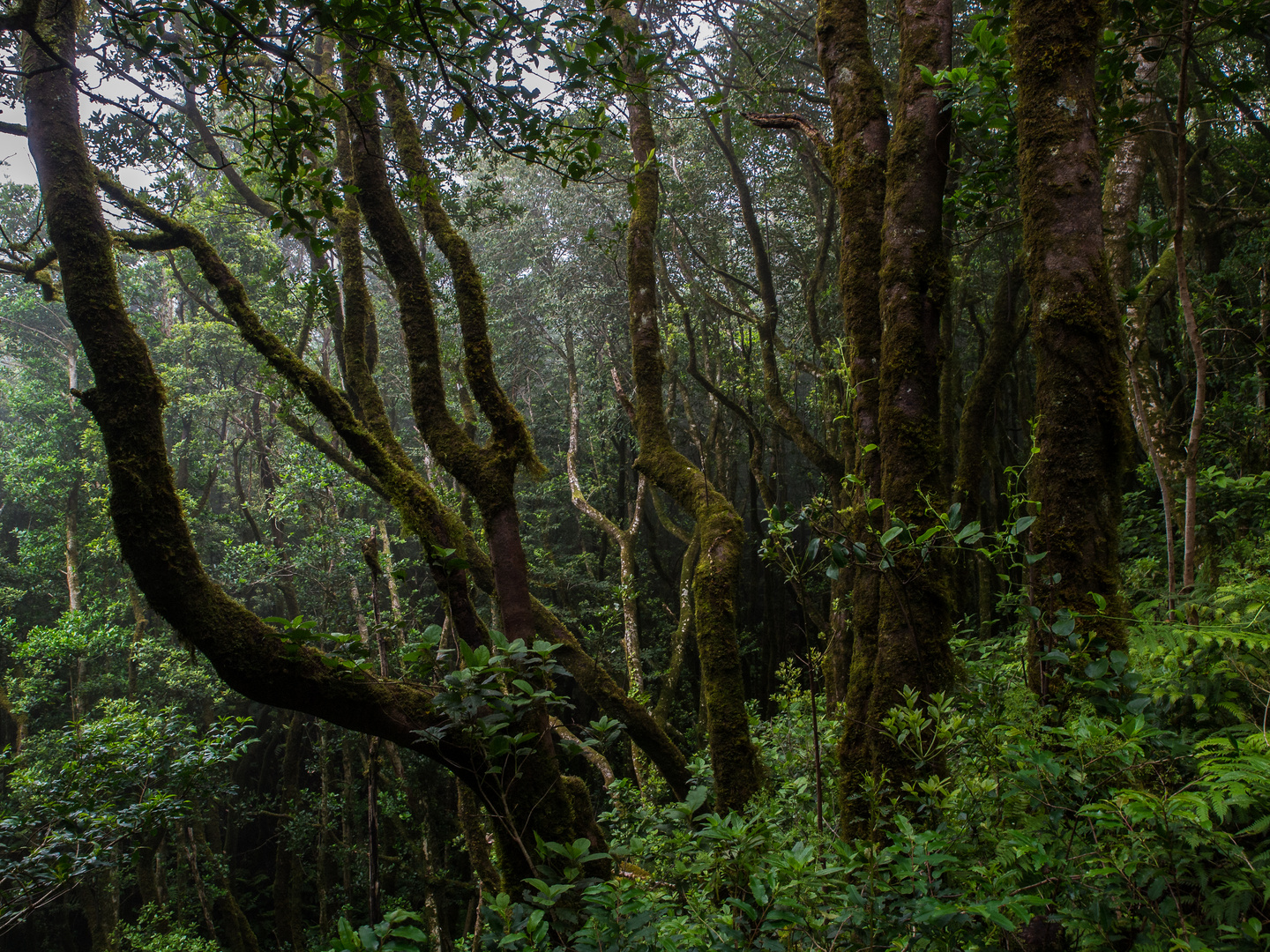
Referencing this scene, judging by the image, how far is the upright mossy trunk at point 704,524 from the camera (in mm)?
2887

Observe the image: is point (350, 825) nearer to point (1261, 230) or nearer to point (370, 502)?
point (370, 502)

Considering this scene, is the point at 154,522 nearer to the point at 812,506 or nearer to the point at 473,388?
the point at 473,388

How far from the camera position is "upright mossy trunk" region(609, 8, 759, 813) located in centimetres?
289

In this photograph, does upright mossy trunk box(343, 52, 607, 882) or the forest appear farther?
upright mossy trunk box(343, 52, 607, 882)

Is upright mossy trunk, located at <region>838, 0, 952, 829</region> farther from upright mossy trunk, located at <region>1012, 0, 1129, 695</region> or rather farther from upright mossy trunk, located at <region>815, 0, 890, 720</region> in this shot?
upright mossy trunk, located at <region>1012, 0, 1129, 695</region>

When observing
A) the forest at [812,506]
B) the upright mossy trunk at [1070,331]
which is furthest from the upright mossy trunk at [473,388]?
the upright mossy trunk at [1070,331]

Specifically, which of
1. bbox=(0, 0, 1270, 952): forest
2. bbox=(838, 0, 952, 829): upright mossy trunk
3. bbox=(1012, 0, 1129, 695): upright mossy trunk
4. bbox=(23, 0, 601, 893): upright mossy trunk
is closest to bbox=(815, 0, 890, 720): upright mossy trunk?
bbox=(0, 0, 1270, 952): forest

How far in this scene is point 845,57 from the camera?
2.62 m

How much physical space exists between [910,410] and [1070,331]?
48cm

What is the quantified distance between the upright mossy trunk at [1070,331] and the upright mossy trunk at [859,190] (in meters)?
0.64

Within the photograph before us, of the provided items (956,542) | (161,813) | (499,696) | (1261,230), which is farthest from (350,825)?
(1261,230)

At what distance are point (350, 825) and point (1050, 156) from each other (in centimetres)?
1374

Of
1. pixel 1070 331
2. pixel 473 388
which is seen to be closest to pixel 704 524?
pixel 473 388

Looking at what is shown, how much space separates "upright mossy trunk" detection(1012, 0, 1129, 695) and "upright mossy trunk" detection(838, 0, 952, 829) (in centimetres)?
29
